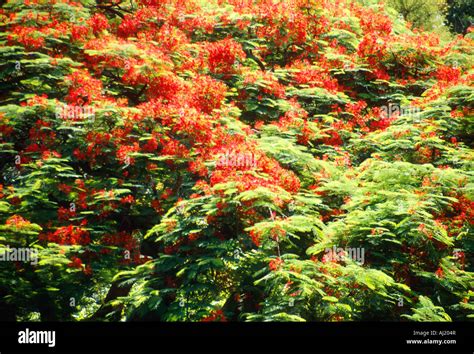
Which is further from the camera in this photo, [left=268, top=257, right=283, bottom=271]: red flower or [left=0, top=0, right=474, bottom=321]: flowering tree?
[left=0, top=0, right=474, bottom=321]: flowering tree

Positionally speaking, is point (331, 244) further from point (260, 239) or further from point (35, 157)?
point (35, 157)

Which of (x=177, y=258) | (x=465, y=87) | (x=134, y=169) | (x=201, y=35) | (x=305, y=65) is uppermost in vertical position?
(x=201, y=35)

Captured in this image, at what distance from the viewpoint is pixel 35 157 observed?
10578 mm

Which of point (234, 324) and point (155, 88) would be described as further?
point (155, 88)

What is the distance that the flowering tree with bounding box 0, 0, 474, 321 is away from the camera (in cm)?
852

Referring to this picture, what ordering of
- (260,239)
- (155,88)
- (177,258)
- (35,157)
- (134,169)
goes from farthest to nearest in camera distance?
(155,88)
(134,169)
(35,157)
(177,258)
(260,239)

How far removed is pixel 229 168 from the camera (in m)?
9.63

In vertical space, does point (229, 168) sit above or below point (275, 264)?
above

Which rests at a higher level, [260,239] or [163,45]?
[163,45]

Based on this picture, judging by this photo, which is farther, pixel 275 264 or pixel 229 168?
pixel 229 168

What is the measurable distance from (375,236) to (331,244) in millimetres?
830

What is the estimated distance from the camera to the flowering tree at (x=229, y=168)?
852cm

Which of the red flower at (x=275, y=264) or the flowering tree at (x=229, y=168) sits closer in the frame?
the red flower at (x=275, y=264)

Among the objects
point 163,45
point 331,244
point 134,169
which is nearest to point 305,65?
point 163,45
